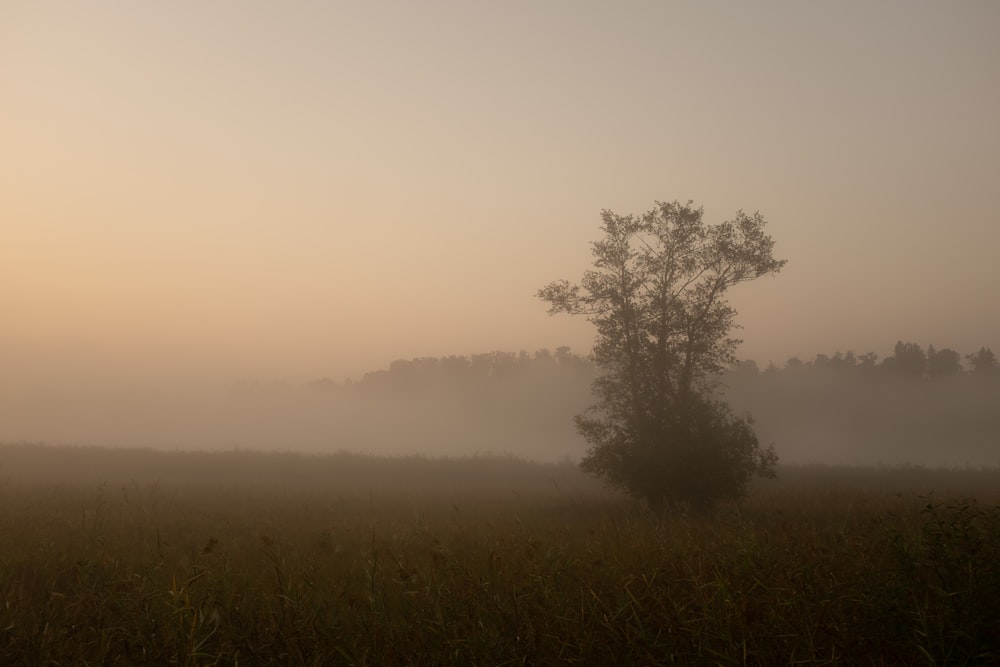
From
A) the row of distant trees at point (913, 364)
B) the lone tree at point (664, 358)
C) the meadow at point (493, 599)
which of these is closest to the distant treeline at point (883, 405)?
the row of distant trees at point (913, 364)

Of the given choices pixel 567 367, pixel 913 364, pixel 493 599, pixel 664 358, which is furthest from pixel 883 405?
pixel 493 599

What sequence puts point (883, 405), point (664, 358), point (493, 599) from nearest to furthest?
point (493, 599)
point (664, 358)
point (883, 405)

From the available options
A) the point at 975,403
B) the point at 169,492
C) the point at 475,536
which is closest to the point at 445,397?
the point at 975,403

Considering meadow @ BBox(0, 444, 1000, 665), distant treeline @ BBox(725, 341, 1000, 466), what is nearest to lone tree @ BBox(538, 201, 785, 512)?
meadow @ BBox(0, 444, 1000, 665)

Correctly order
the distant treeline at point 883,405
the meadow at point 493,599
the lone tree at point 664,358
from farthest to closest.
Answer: the distant treeline at point 883,405
the lone tree at point 664,358
the meadow at point 493,599

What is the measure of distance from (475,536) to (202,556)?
4.30m

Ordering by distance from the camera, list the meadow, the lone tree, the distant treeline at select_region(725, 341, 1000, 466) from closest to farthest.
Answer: the meadow, the lone tree, the distant treeline at select_region(725, 341, 1000, 466)

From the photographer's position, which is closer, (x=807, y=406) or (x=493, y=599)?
(x=493, y=599)

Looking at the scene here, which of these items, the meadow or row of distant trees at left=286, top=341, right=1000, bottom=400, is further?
row of distant trees at left=286, top=341, right=1000, bottom=400

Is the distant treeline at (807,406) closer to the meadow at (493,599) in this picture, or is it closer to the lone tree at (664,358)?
the lone tree at (664,358)

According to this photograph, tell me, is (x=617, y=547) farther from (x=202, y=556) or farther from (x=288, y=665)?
(x=202, y=556)

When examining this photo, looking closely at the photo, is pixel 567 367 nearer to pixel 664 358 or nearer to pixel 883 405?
pixel 883 405

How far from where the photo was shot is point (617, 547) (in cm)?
772

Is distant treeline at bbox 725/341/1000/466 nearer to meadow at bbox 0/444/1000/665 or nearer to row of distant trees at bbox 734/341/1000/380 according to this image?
row of distant trees at bbox 734/341/1000/380
